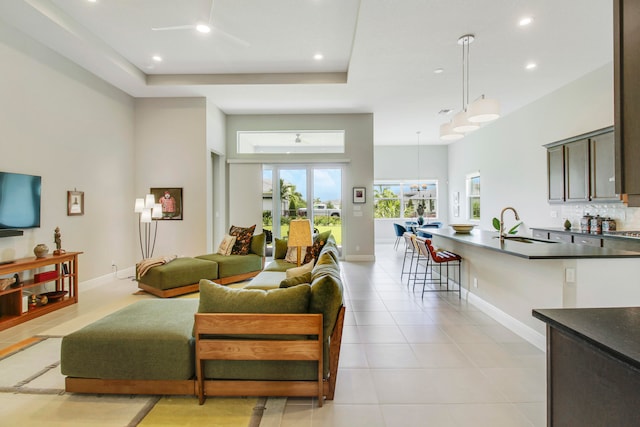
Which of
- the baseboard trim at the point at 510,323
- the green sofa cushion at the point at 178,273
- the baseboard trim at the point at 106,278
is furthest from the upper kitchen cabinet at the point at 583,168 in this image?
the baseboard trim at the point at 106,278

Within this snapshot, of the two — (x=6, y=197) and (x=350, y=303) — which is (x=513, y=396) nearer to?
(x=350, y=303)

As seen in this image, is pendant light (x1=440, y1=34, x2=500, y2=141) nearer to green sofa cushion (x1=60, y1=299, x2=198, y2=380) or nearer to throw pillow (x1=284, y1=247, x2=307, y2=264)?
throw pillow (x1=284, y1=247, x2=307, y2=264)

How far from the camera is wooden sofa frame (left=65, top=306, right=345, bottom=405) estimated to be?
1.91m

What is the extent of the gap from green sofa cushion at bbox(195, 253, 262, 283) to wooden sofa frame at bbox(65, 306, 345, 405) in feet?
9.11

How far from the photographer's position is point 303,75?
536 cm

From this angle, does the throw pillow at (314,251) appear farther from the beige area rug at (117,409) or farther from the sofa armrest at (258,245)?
the beige area rug at (117,409)

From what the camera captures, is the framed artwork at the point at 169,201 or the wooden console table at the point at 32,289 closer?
the wooden console table at the point at 32,289

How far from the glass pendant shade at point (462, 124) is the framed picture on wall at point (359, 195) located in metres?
3.19

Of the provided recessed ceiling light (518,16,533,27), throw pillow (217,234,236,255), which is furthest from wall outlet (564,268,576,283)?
throw pillow (217,234,236,255)

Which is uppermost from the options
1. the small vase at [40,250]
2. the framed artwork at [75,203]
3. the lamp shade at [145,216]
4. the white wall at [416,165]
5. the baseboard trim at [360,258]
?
the white wall at [416,165]

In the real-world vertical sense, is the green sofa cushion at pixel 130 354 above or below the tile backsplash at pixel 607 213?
below

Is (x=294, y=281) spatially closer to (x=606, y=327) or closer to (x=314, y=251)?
(x=606, y=327)

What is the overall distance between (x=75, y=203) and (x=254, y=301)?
4.20 metres

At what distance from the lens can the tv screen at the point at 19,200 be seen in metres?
3.47
